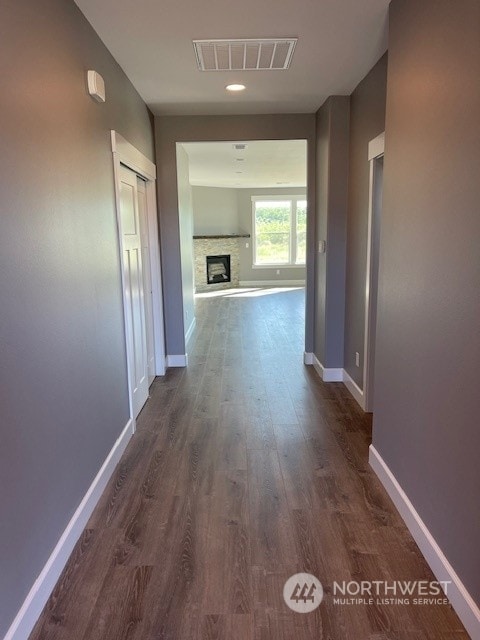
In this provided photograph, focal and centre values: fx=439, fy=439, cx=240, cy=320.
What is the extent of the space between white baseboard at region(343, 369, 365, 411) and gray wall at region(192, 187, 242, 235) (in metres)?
7.75

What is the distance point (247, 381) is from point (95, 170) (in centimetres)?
246

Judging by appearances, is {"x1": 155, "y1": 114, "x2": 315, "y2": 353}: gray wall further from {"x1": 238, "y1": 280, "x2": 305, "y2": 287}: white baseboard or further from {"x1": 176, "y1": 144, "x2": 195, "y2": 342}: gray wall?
{"x1": 238, "y1": 280, "x2": 305, "y2": 287}: white baseboard

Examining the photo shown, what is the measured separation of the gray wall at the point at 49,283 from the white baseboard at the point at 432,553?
60.9 inches

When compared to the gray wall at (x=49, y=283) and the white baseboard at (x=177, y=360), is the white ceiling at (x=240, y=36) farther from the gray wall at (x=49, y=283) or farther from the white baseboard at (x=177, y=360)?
the white baseboard at (x=177, y=360)

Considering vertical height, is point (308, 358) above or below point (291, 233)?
below

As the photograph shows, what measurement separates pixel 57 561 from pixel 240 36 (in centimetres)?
281

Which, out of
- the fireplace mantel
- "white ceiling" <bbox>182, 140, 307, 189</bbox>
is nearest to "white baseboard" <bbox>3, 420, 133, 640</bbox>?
"white ceiling" <bbox>182, 140, 307, 189</bbox>

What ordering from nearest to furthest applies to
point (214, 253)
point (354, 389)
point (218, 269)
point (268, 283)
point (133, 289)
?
point (133, 289), point (354, 389), point (214, 253), point (218, 269), point (268, 283)

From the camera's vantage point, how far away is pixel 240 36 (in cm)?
252

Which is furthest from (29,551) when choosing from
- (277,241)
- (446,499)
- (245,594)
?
(277,241)

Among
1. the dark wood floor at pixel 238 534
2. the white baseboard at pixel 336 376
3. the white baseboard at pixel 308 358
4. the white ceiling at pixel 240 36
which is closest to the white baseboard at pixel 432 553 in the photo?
the dark wood floor at pixel 238 534

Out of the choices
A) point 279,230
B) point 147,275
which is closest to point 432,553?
point 147,275

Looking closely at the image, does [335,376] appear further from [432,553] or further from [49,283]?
[49,283]

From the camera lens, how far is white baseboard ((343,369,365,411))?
140 inches
